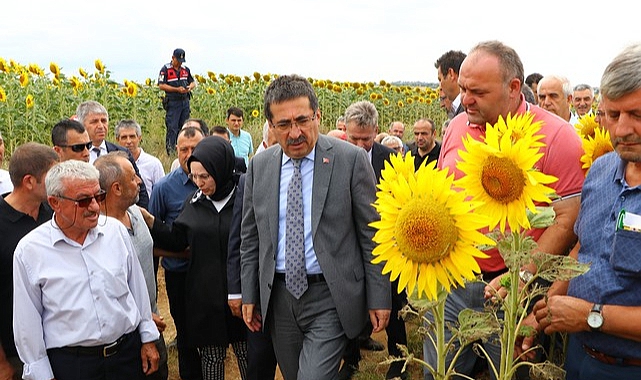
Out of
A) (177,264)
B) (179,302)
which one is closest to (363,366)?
(179,302)

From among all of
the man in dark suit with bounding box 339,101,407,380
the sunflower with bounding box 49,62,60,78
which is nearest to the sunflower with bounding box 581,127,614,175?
the man in dark suit with bounding box 339,101,407,380

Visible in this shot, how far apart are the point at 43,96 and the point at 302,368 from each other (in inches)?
357

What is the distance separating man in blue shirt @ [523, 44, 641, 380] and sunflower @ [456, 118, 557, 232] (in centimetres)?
41

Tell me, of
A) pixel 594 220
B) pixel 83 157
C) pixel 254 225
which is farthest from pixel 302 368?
pixel 83 157

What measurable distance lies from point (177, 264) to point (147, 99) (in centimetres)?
1010

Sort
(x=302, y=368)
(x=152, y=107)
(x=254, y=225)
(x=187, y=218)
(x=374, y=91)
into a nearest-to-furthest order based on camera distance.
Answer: (x=302, y=368), (x=254, y=225), (x=187, y=218), (x=152, y=107), (x=374, y=91)

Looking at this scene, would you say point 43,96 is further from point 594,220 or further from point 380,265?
point 594,220

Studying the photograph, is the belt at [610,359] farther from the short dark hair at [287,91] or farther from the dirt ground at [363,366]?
the dirt ground at [363,366]

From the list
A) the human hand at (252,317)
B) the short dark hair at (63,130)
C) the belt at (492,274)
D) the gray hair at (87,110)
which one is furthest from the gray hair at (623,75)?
the gray hair at (87,110)

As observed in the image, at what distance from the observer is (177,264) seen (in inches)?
171

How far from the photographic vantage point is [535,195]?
1.71 m

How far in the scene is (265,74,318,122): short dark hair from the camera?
10.4 ft

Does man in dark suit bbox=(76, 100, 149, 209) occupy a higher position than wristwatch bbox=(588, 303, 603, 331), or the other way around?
man in dark suit bbox=(76, 100, 149, 209)

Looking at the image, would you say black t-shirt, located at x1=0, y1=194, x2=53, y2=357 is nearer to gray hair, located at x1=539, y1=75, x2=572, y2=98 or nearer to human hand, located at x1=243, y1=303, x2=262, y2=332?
human hand, located at x1=243, y1=303, x2=262, y2=332
